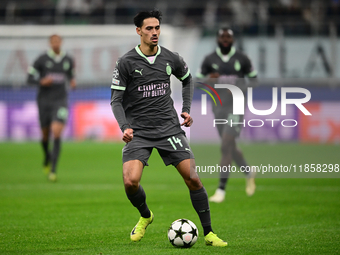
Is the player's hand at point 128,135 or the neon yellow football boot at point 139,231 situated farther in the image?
the neon yellow football boot at point 139,231

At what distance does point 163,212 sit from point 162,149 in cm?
222

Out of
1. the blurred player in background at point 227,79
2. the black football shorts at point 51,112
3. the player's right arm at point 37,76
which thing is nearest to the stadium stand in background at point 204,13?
the player's right arm at point 37,76

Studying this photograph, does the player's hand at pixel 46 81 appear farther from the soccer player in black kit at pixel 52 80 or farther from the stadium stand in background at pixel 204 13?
the stadium stand in background at pixel 204 13

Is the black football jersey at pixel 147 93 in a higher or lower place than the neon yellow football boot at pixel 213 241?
higher

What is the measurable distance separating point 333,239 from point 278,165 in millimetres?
1616

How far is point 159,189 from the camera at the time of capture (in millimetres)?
9883

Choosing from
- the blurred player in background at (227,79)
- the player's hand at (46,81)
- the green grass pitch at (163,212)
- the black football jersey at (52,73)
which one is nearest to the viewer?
the green grass pitch at (163,212)

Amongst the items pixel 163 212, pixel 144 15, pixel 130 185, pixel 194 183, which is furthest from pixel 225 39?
pixel 130 185

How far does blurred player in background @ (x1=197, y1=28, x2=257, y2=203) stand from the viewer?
8203 mm

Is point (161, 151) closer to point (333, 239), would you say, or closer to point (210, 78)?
point (333, 239)

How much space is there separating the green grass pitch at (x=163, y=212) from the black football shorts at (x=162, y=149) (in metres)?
0.82

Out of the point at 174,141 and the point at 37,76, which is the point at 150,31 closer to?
the point at 174,141

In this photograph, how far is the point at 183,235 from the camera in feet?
16.6

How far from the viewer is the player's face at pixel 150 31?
529 centimetres
